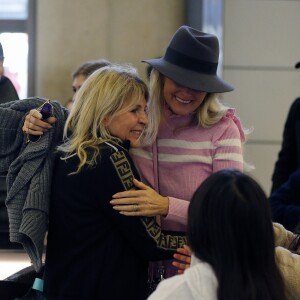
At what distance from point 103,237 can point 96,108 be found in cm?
35

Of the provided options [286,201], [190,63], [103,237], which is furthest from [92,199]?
[286,201]

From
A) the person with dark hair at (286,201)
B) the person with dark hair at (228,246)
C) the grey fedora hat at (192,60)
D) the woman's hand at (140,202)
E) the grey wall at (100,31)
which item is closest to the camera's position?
the person with dark hair at (228,246)

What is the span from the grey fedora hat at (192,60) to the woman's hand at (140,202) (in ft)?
1.17

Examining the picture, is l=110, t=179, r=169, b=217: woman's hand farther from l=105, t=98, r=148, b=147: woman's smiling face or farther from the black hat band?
the black hat band

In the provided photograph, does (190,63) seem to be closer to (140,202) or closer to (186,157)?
(186,157)

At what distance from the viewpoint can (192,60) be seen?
7.57ft

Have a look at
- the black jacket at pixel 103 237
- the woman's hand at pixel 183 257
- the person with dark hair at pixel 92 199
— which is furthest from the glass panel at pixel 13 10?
the woman's hand at pixel 183 257

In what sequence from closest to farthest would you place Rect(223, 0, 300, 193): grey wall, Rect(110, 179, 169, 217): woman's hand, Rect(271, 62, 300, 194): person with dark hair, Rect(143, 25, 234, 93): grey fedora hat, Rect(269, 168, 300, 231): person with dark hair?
1. Rect(110, 179, 169, 217): woman's hand
2. Rect(143, 25, 234, 93): grey fedora hat
3. Rect(269, 168, 300, 231): person with dark hair
4. Rect(271, 62, 300, 194): person with dark hair
5. Rect(223, 0, 300, 193): grey wall

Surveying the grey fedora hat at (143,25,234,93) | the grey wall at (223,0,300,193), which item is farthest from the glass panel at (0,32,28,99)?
the grey fedora hat at (143,25,234,93)

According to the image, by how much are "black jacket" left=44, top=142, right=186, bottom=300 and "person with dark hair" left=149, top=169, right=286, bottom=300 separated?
42cm

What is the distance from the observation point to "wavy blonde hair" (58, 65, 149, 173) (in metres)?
2.10

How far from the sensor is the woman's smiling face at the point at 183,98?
7.43ft

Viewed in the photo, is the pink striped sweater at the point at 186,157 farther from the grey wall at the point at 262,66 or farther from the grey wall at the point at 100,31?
the grey wall at the point at 100,31

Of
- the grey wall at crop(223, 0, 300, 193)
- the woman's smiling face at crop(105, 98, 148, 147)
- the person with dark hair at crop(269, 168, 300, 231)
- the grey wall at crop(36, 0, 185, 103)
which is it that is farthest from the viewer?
the grey wall at crop(36, 0, 185, 103)
